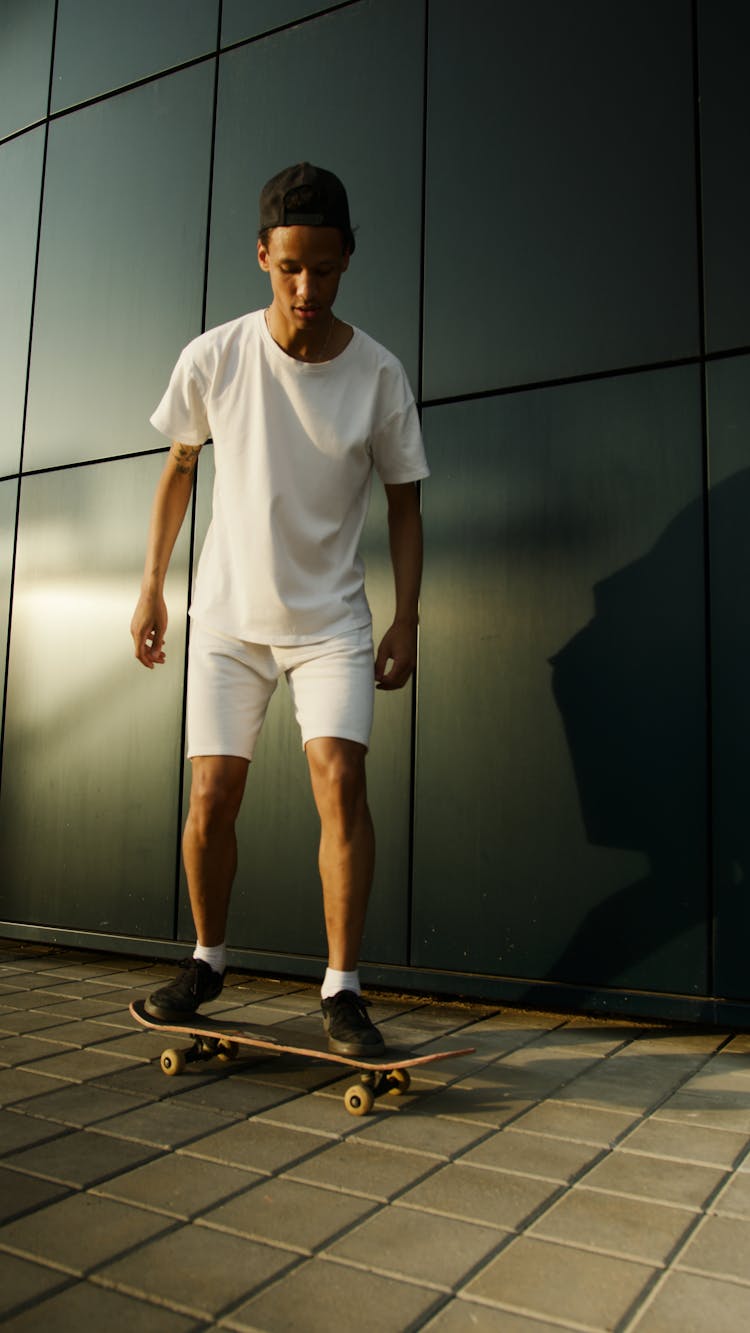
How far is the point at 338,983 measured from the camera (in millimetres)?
2418

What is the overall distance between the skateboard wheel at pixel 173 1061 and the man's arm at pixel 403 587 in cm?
107

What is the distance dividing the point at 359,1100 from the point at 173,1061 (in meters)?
0.56

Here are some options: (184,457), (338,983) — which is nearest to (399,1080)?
(338,983)

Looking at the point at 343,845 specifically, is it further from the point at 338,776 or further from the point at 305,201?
the point at 305,201

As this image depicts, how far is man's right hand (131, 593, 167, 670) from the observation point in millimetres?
2803

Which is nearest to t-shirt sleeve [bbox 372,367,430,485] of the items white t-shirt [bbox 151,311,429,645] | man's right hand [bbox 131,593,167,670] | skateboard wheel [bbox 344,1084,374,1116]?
white t-shirt [bbox 151,311,429,645]

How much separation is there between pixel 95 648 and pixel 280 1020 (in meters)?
2.08

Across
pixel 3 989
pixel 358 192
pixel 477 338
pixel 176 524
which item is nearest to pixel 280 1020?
pixel 3 989

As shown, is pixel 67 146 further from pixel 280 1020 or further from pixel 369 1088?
pixel 369 1088

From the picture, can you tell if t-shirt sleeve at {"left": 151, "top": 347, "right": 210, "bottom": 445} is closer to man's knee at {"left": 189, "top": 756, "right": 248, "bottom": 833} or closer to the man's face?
the man's face

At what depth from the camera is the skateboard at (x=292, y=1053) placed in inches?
87.4

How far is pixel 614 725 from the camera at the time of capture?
3252 mm

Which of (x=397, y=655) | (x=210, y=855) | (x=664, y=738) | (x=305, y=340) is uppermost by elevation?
(x=305, y=340)

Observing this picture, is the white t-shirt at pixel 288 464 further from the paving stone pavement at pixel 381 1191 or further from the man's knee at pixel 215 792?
the paving stone pavement at pixel 381 1191
